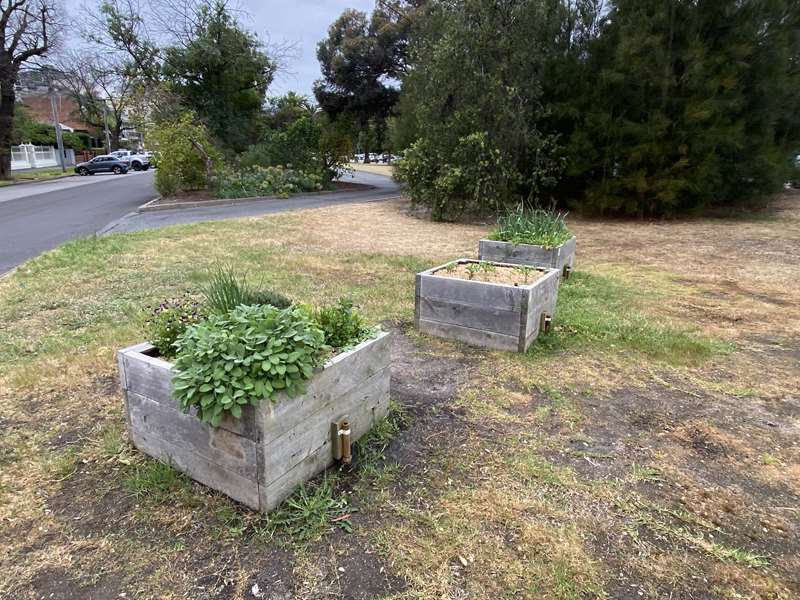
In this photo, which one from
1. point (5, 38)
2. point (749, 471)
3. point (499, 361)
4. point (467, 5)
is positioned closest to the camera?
point (749, 471)

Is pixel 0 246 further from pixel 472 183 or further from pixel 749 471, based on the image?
pixel 749 471

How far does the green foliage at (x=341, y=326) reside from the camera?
94.7 inches

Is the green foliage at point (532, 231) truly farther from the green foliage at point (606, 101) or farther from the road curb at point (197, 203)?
the road curb at point (197, 203)

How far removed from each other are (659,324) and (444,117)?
789cm

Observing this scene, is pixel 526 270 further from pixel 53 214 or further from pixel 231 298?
pixel 53 214

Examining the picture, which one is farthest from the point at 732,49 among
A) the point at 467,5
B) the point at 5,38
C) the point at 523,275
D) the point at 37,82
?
the point at 37,82

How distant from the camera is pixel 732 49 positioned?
994 centimetres

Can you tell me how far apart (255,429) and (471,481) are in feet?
3.15

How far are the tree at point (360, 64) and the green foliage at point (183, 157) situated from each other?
7286mm

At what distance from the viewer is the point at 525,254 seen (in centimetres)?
544

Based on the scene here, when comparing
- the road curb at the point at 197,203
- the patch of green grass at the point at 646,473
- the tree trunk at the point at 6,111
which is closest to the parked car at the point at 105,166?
the tree trunk at the point at 6,111

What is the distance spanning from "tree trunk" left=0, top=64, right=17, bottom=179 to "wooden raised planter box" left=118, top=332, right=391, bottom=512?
26579mm

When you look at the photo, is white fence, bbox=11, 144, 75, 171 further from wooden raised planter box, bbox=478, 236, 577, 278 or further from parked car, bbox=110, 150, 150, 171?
wooden raised planter box, bbox=478, 236, 577, 278

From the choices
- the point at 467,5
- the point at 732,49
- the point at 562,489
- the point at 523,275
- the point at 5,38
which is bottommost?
the point at 562,489
